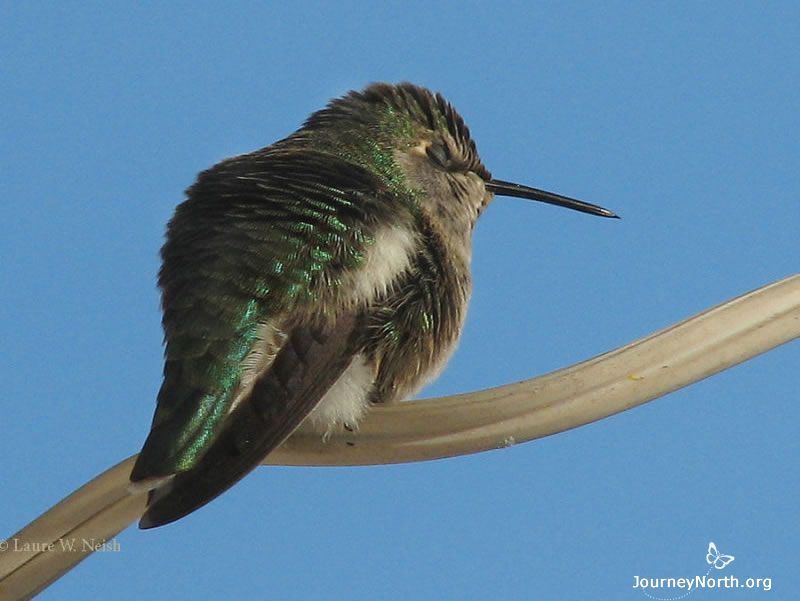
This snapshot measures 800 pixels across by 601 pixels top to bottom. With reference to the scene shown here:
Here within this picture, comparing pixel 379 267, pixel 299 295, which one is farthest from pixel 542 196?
pixel 299 295

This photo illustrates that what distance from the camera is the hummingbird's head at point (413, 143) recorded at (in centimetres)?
275

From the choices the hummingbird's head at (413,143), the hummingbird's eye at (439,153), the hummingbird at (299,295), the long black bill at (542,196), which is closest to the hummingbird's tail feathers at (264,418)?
the hummingbird at (299,295)

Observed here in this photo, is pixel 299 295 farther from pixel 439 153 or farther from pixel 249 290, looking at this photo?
pixel 439 153

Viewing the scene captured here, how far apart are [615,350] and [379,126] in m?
0.96

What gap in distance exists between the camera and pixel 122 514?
2.12 meters

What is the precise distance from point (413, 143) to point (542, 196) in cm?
46

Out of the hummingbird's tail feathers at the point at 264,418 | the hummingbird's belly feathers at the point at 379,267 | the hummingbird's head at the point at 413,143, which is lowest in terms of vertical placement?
the hummingbird's tail feathers at the point at 264,418

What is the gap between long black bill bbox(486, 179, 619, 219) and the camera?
3113mm

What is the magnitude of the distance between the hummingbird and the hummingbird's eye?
0.02 meters

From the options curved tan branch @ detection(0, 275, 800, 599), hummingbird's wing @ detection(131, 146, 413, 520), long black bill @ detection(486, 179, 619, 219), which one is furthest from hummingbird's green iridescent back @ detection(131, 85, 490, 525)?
long black bill @ detection(486, 179, 619, 219)

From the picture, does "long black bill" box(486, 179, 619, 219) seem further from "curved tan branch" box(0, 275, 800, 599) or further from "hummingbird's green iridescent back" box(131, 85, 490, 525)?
"curved tan branch" box(0, 275, 800, 599)

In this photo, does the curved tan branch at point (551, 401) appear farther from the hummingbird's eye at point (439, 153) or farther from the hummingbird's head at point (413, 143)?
the hummingbird's eye at point (439, 153)

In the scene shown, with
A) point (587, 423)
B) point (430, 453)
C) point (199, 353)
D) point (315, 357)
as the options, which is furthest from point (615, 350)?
point (199, 353)

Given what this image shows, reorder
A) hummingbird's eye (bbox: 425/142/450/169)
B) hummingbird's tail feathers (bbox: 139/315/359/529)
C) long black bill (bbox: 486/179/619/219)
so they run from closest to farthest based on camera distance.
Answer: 1. hummingbird's tail feathers (bbox: 139/315/359/529)
2. hummingbird's eye (bbox: 425/142/450/169)
3. long black bill (bbox: 486/179/619/219)
